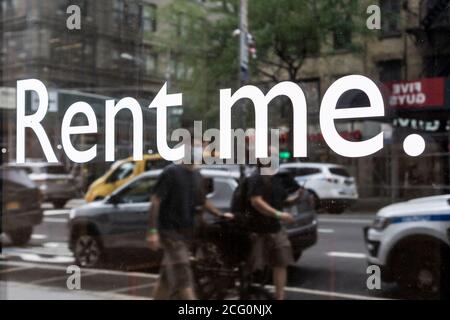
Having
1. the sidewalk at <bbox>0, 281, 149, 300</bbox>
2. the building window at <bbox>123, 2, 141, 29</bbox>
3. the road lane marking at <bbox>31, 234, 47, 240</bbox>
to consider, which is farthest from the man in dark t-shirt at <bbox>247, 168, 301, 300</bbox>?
the road lane marking at <bbox>31, 234, 47, 240</bbox>

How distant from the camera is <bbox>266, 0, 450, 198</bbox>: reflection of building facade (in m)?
3.64

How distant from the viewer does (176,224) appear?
4359 mm

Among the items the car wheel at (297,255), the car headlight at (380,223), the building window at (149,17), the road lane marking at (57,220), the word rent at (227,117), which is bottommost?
the car wheel at (297,255)

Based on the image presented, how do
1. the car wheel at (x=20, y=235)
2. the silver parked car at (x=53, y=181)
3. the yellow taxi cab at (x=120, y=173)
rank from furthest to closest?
the car wheel at (x=20, y=235) < the silver parked car at (x=53, y=181) < the yellow taxi cab at (x=120, y=173)

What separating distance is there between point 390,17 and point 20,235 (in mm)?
3821

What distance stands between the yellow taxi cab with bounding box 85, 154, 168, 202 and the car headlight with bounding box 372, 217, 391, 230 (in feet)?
4.94

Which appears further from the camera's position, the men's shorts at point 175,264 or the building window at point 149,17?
the building window at point 149,17

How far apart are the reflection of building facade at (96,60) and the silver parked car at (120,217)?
32 centimetres

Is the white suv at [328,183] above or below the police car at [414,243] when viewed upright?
above

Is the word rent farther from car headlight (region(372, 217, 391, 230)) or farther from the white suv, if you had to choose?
car headlight (region(372, 217, 391, 230))

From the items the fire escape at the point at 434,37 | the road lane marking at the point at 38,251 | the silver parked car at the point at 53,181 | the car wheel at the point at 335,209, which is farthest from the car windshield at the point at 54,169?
the fire escape at the point at 434,37

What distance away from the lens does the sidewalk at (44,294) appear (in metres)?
4.59

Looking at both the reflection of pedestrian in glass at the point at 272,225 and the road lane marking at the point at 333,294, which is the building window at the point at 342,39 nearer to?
the reflection of pedestrian in glass at the point at 272,225

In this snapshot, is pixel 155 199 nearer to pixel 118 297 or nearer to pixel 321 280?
pixel 118 297
